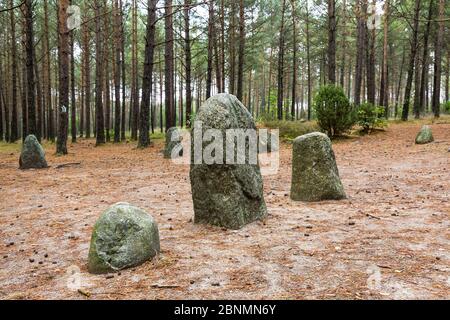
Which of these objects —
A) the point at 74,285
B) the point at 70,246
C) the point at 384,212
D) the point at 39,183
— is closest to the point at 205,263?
the point at 74,285

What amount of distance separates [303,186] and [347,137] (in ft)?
35.0

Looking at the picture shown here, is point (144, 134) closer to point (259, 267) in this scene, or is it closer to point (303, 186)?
point (303, 186)

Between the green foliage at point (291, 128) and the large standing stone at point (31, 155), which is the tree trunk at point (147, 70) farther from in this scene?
the large standing stone at point (31, 155)

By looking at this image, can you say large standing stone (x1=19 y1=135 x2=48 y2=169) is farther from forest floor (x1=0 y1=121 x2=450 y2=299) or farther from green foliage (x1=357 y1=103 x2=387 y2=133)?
green foliage (x1=357 y1=103 x2=387 y2=133)

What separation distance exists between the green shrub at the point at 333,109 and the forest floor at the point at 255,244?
6.78m

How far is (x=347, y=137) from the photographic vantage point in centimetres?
1697

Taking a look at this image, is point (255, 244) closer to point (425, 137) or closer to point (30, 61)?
point (425, 137)

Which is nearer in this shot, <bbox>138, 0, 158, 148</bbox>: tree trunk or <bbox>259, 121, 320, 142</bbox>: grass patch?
<bbox>138, 0, 158, 148</bbox>: tree trunk

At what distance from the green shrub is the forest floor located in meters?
6.78

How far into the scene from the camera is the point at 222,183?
5.45 meters

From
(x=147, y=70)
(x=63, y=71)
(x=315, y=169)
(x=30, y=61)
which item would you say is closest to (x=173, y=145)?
(x=147, y=70)

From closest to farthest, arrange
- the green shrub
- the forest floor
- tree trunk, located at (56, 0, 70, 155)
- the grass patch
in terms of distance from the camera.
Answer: the forest floor → tree trunk, located at (56, 0, 70, 155) → the green shrub → the grass patch

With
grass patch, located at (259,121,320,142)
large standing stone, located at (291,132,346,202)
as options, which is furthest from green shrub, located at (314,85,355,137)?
large standing stone, located at (291,132,346,202)

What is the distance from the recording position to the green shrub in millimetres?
15938
